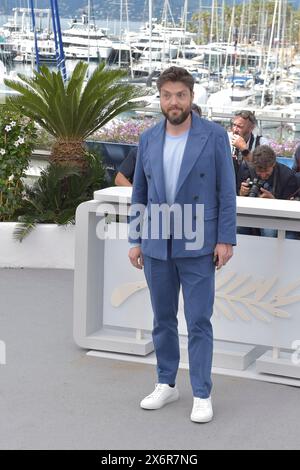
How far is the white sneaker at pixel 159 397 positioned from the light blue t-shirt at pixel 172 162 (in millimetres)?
1148

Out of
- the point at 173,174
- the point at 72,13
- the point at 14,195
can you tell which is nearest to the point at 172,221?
the point at 173,174

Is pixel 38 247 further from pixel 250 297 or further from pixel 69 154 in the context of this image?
pixel 250 297

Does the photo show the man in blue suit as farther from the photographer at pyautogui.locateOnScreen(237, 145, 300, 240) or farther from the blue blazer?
the photographer at pyautogui.locateOnScreen(237, 145, 300, 240)

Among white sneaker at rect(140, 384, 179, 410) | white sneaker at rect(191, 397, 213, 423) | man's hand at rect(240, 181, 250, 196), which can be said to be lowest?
white sneaker at rect(140, 384, 179, 410)

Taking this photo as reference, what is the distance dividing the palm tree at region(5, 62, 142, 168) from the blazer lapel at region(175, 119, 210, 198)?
4652 mm

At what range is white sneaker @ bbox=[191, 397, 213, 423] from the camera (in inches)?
222

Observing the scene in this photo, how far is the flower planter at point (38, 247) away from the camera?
31.7 feet

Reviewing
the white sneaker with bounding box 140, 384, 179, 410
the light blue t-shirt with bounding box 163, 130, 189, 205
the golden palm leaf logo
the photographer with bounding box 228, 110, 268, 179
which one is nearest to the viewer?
the light blue t-shirt with bounding box 163, 130, 189, 205

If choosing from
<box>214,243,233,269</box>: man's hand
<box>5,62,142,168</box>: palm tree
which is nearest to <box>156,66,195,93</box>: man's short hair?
<box>214,243,233,269</box>: man's hand

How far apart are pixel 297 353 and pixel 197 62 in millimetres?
22076

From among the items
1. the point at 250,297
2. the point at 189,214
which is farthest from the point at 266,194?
the point at 189,214

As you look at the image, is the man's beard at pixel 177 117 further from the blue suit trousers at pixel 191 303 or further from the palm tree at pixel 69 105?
the palm tree at pixel 69 105

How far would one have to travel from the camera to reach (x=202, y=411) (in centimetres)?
565

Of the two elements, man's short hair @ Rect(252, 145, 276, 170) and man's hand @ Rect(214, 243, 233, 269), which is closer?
man's hand @ Rect(214, 243, 233, 269)
